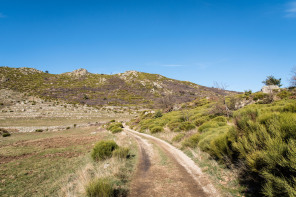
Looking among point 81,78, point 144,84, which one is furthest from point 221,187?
point 81,78

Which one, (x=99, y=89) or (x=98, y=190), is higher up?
(x=99, y=89)

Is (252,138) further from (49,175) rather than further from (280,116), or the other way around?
(49,175)

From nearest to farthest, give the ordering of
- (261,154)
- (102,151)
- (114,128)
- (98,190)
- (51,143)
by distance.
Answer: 1. (261,154)
2. (98,190)
3. (102,151)
4. (51,143)
5. (114,128)

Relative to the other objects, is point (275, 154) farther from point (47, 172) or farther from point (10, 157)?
point (10, 157)

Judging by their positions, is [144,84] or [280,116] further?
[144,84]

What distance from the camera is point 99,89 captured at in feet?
303

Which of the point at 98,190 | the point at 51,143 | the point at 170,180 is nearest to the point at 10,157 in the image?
the point at 51,143

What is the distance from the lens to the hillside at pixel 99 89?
2807 inches

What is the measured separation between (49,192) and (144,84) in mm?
103915

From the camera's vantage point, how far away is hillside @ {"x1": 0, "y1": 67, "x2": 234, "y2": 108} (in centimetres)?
7130

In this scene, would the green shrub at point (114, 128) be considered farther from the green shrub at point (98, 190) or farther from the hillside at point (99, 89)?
the green shrub at point (98, 190)

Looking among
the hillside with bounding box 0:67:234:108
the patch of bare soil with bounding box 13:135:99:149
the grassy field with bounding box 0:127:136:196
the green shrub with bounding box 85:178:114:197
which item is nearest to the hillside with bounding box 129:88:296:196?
the green shrub with bounding box 85:178:114:197

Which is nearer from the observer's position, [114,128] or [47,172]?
[47,172]

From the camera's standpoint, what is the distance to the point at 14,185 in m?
8.16
